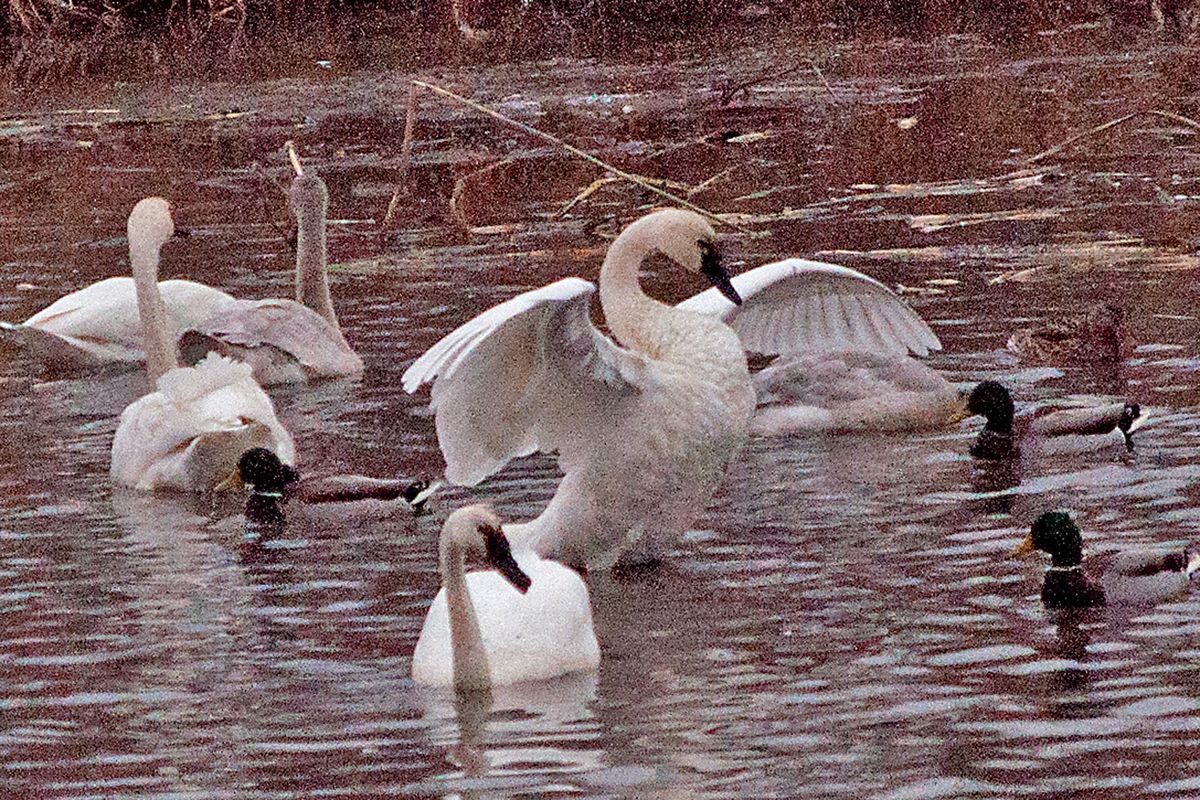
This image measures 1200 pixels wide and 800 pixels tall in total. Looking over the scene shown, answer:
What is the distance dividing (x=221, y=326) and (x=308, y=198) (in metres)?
1.36

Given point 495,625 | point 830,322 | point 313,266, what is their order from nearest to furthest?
point 495,625 < point 830,322 < point 313,266

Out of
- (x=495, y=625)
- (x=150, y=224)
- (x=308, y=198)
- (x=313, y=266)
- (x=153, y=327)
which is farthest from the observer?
(x=308, y=198)

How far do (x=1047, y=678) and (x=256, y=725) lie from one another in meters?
1.98

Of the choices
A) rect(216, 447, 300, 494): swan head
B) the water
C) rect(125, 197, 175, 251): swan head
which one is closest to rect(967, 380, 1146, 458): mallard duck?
the water

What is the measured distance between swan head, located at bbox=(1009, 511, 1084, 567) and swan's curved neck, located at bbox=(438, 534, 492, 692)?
1.76 metres

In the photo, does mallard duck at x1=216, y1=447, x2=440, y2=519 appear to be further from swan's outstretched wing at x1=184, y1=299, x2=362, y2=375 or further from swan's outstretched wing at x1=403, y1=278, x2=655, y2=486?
swan's outstretched wing at x1=184, y1=299, x2=362, y2=375

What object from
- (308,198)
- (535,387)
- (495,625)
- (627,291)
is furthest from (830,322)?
(308,198)

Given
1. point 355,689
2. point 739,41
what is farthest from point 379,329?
point 739,41

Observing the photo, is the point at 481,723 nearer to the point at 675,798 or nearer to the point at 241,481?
the point at 675,798

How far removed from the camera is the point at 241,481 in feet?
30.9

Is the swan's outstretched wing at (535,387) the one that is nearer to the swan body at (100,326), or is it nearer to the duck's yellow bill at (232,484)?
the duck's yellow bill at (232,484)

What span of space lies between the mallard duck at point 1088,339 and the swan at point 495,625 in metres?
4.13

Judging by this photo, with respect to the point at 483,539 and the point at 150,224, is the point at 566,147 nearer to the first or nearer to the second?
the point at 150,224

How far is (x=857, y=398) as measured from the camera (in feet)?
33.1
